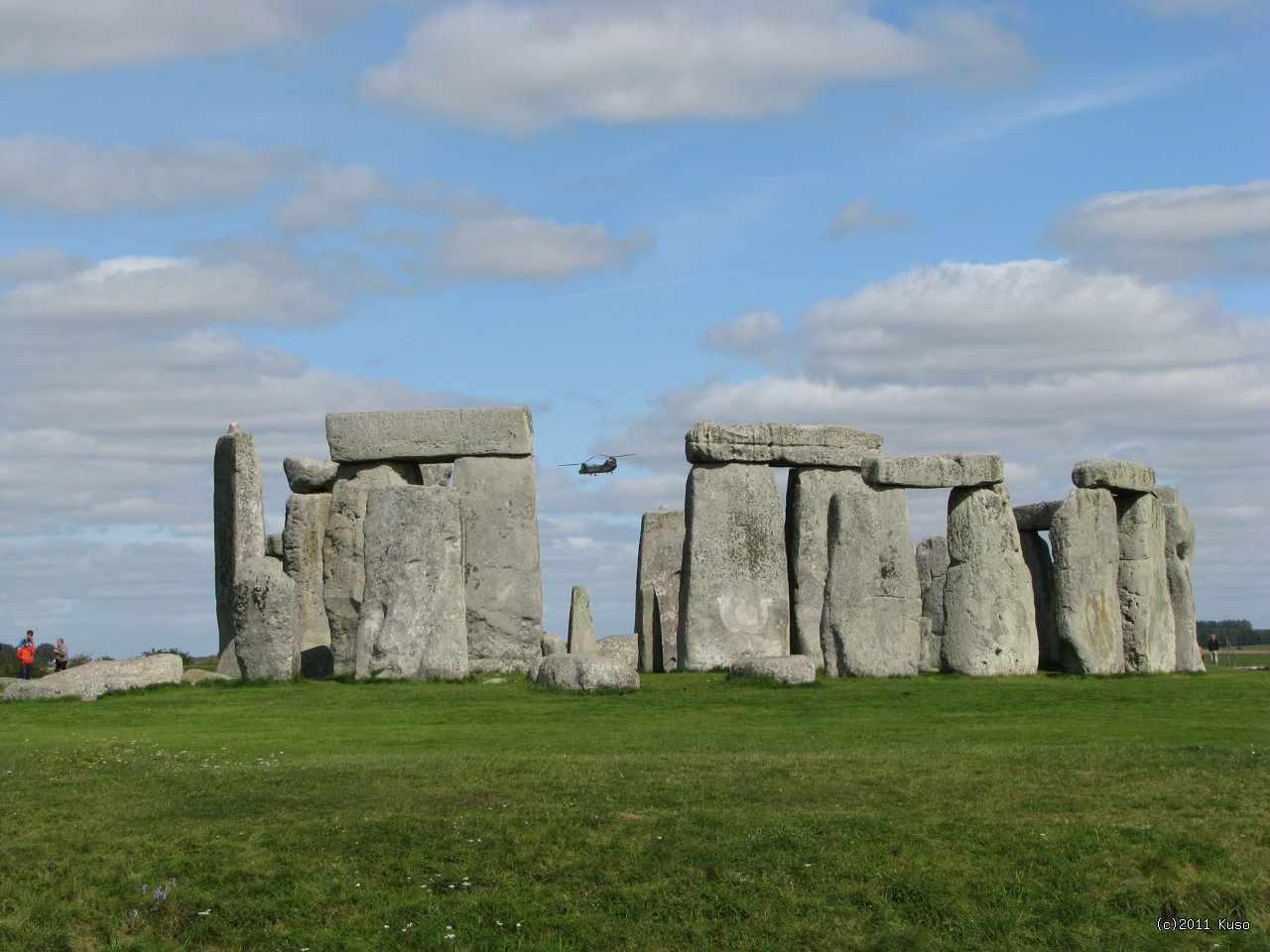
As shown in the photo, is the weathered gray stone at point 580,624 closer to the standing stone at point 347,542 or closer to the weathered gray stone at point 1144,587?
the standing stone at point 347,542

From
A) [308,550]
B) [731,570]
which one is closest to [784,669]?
[731,570]

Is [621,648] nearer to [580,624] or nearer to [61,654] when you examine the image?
[580,624]

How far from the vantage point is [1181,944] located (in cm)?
1006

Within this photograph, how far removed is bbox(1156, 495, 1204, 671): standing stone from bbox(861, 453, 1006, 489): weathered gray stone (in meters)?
4.86

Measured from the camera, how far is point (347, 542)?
82.9 ft

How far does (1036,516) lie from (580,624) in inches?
303

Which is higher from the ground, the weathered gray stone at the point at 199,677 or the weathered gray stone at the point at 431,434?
the weathered gray stone at the point at 431,434

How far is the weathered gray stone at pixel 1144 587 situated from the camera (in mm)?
25047

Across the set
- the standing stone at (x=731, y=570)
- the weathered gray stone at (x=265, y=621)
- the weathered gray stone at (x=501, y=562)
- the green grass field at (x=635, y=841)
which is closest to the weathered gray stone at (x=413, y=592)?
the weathered gray stone at (x=265, y=621)

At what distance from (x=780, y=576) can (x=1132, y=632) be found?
5408 millimetres

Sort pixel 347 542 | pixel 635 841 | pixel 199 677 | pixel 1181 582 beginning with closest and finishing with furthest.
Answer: pixel 635 841, pixel 199 677, pixel 347 542, pixel 1181 582

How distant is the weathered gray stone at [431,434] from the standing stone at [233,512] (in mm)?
1394

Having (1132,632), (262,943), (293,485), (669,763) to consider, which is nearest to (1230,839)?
(669,763)

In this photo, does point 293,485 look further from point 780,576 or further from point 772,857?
point 772,857
